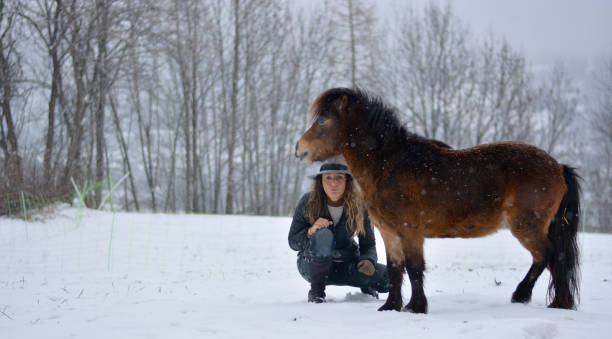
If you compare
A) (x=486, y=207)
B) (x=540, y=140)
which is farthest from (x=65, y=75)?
(x=540, y=140)

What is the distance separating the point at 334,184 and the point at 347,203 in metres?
0.26

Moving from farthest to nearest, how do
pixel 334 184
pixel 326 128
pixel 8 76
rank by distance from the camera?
pixel 8 76, pixel 334 184, pixel 326 128

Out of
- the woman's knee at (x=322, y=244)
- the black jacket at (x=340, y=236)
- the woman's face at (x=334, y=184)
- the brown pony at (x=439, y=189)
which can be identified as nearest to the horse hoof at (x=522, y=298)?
the brown pony at (x=439, y=189)

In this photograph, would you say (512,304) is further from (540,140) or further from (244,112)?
(540,140)

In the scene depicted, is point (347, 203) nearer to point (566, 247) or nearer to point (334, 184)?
point (334, 184)

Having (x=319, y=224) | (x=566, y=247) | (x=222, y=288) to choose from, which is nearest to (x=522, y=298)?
(x=566, y=247)

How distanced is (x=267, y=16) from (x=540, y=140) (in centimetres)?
1687

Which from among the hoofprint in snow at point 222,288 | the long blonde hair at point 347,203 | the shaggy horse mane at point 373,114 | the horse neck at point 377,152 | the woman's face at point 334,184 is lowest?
the hoofprint in snow at point 222,288

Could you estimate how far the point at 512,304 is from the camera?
3.38 m

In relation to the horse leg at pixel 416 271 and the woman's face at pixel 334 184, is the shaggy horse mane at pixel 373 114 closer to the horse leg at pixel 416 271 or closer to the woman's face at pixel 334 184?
the horse leg at pixel 416 271

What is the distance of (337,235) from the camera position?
14.2ft

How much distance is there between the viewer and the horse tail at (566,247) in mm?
3174

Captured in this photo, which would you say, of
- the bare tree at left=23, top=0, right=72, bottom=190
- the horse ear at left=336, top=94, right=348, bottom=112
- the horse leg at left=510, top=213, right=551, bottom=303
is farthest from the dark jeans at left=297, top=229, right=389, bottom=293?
the bare tree at left=23, top=0, right=72, bottom=190

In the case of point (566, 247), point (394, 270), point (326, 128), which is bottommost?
point (394, 270)
